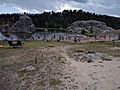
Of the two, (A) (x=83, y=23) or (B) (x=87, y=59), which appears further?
(A) (x=83, y=23)

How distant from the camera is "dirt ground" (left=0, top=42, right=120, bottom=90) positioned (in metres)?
21.1

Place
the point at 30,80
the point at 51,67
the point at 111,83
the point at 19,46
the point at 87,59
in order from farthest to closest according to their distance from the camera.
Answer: the point at 19,46 → the point at 87,59 → the point at 51,67 → the point at 30,80 → the point at 111,83

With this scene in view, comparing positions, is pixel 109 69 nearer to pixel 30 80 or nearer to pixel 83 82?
pixel 83 82

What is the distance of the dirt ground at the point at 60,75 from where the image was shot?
69.3 feet

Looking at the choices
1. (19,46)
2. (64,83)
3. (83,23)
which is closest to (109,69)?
(64,83)

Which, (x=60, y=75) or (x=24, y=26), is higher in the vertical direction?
(x=60, y=75)

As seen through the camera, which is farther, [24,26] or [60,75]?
[24,26]

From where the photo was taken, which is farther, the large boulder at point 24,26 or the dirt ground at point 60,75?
the large boulder at point 24,26

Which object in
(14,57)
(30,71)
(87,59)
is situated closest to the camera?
(30,71)

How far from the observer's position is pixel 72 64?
1139 inches

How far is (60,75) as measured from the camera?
24125 mm

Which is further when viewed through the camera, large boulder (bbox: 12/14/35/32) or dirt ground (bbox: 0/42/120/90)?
large boulder (bbox: 12/14/35/32)

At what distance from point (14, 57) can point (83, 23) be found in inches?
4961

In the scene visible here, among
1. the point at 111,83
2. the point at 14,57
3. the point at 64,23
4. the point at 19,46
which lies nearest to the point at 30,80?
the point at 111,83
